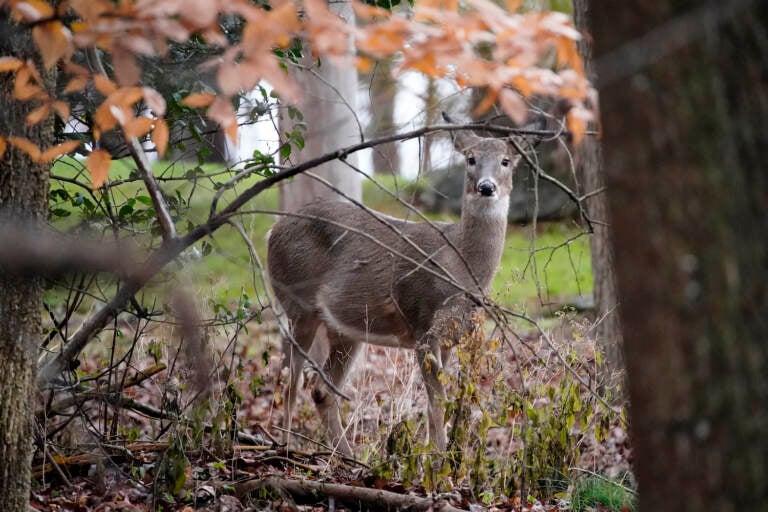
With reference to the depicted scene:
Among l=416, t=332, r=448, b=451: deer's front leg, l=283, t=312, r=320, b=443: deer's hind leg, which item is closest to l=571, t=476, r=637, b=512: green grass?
l=416, t=332, r=448, b=451: deer's front leg

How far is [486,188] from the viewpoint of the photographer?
6.89 metres

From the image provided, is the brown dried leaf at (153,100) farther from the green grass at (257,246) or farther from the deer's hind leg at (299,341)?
the deer's hind leg at (299,341)

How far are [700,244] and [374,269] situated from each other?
5420 mm

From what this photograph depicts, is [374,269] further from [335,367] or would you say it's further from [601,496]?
[601,496]

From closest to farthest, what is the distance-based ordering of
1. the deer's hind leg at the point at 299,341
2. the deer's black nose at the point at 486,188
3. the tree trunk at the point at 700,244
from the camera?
the tree trunk at the point at 700,244 → the deer's black nose at the point at 486,188 → the deer's hind leg at the point at 299,341

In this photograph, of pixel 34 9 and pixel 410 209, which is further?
pixel 410 209

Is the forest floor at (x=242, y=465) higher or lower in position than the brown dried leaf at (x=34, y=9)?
lower

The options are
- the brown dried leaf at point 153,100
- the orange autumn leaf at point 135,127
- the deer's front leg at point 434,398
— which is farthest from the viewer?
the deer's front leg at point 434,398

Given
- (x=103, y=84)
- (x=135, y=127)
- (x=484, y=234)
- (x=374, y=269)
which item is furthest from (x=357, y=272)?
(x=103, y=84)

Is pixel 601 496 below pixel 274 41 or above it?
below

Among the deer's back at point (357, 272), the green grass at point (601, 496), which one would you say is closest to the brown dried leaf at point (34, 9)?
the green grass at point (601, 496)

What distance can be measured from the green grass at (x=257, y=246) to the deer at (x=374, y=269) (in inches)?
12.4

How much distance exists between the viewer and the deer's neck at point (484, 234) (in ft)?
23.6

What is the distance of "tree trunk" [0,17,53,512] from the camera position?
138 inches
